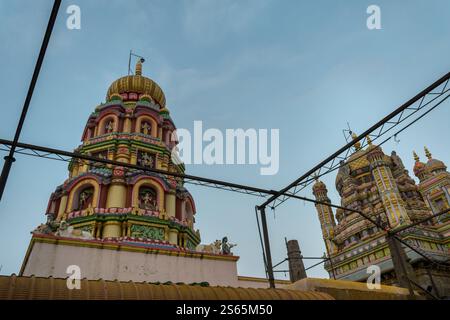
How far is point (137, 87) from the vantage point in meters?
29.1

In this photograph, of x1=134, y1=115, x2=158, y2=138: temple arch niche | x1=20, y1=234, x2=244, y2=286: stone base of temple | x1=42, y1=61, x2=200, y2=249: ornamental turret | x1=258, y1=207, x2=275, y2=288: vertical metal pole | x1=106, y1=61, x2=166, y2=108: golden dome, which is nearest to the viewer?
x1=258, y1=207, x2=275, y2=288: vertical metal pole

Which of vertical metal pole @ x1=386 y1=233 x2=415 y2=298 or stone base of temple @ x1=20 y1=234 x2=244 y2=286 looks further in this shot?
vertical metal pole @ x1=386 y1=233 x2=415 y2=298

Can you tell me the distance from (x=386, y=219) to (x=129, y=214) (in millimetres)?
29055

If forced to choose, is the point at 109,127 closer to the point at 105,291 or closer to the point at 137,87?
the point at 137,87

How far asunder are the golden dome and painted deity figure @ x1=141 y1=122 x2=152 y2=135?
4243mm

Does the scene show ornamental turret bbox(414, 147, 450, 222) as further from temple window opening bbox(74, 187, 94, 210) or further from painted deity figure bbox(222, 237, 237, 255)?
temple window opening bbox(74, 187, 94, 210)

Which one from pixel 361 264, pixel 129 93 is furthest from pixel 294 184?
pixel 361 264

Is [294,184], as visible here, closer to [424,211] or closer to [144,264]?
[144,264]

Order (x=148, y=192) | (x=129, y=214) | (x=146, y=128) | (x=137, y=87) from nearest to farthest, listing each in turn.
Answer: (x=129, y=214)
(x=148, y=192)
(x=146, y=128)
(x=137, y=87)

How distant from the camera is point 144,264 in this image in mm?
15680

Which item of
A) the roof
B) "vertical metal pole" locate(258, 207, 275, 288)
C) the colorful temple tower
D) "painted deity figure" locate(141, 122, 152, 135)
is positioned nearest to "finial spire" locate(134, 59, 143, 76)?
"painted deity figure" locate(141, 122, 152, 135)

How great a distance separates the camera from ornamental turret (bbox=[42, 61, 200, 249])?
1941 cm

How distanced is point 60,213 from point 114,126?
24.4 feet

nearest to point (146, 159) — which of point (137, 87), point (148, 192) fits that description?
point (148, 192)
